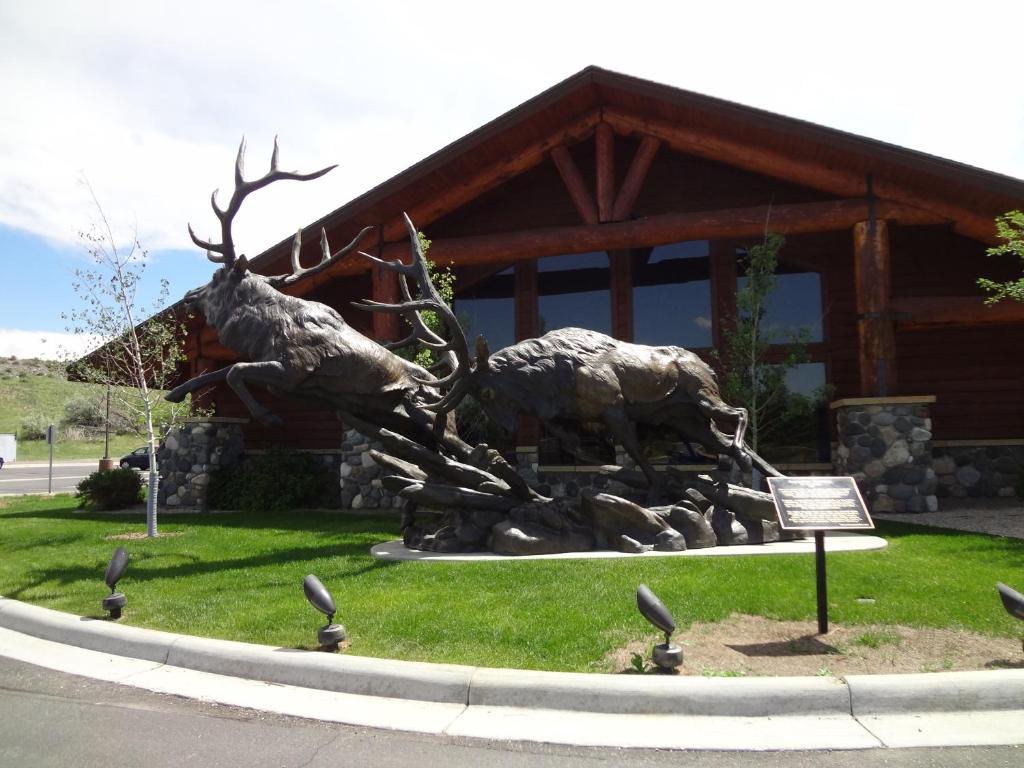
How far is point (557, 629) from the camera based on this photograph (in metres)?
5.20

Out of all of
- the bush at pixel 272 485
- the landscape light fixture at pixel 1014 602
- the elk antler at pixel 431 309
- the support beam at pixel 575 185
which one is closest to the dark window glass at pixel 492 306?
the support beam at pixel 575 185

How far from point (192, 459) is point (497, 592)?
1205 cm

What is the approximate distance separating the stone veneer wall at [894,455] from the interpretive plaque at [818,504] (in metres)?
7.82

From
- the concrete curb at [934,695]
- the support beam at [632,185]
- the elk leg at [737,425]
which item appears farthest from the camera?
the support beam at [632,185]

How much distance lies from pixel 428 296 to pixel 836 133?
28.0 feet

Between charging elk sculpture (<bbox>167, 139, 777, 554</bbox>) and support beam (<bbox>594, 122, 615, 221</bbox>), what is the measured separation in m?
5.66

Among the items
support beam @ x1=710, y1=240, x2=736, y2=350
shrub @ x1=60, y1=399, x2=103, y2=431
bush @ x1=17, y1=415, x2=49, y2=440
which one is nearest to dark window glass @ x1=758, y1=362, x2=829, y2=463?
support beam @ x1=710, y1=240, x2=736, y2=350

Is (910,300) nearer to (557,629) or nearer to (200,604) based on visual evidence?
(557,629)

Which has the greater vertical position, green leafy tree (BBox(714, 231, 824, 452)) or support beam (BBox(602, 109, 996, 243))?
support beam (BBox(602, 109, 996, 243))

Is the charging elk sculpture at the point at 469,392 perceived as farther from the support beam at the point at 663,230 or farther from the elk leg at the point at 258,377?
the support beam at the point at 663,230

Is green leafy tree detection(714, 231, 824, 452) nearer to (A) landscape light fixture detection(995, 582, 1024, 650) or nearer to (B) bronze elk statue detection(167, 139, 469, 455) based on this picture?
(B) bronze elk statue detection(167, 139, 469, 455)

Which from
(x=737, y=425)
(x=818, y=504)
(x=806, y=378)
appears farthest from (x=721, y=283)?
(x=818, y=504)

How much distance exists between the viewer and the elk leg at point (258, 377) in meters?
8.15

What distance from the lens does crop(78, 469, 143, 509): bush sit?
15492 millimetres
